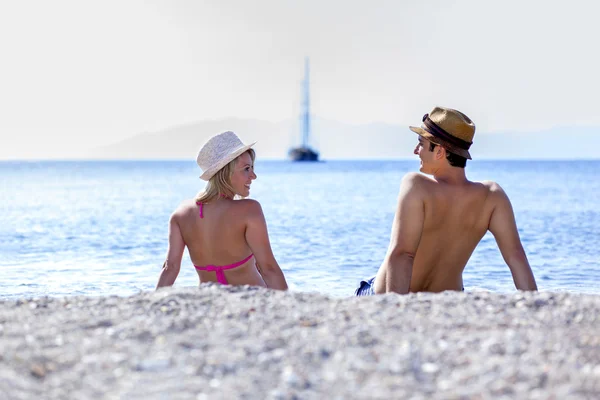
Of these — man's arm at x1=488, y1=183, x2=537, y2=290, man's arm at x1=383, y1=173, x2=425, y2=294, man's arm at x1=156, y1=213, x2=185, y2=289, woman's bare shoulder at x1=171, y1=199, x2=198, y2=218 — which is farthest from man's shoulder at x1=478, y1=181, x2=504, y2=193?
man's arm at x1=156, y1=213, x2=185, y2=289

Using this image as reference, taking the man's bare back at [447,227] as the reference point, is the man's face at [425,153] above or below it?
above

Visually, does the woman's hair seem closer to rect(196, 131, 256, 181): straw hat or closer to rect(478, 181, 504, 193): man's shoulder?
rect(196, 131, 256, 181): straw hat

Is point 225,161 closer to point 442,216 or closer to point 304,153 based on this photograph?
point 442,216

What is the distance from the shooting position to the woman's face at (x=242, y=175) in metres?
4.97

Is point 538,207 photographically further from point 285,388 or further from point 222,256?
point 285,388

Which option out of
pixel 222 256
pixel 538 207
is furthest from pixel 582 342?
pixel 538 207

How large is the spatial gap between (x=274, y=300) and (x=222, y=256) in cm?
111

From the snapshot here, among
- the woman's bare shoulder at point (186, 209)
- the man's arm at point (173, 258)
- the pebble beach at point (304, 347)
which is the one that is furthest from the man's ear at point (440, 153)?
the man's arm at point (173, 258)

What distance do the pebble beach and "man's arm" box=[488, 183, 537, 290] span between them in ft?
2.35

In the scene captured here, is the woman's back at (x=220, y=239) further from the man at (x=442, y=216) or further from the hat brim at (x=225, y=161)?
the man at (x=442, y=216)

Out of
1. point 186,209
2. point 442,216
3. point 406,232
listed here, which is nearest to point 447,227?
point 442,216

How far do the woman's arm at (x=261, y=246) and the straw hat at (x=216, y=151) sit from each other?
32cm

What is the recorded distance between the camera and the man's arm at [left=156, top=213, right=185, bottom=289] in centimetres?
488

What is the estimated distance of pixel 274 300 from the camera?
13.1 feet
